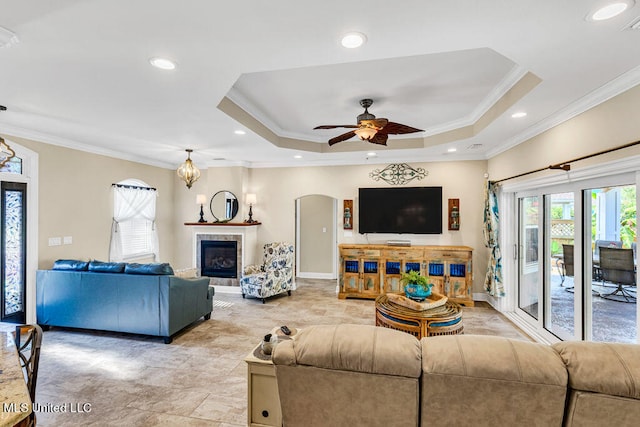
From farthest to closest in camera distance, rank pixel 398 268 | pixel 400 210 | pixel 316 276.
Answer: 1. pixel 316 276
2. pixel 400 210
3. pixel 398 268

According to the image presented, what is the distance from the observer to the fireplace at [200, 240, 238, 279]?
20.7ft

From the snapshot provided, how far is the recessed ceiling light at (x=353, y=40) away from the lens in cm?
185

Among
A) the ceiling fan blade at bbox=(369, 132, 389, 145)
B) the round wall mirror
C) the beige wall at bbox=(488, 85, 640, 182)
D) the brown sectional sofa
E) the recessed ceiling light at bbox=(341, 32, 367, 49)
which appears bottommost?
the brown sectional sofa

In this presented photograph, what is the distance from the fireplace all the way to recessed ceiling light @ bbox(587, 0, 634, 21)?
19.4 feet

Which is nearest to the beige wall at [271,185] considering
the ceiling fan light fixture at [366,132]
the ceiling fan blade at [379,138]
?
the ceiling fan blade at [379,138]

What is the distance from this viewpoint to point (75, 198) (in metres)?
4.76

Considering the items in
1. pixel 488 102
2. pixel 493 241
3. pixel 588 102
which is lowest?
pixel 493 241

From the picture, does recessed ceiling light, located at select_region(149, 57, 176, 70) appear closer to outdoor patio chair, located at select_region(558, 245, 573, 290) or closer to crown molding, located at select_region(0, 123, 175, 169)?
crown molding, located at select_region(0, 123, 175, 169)

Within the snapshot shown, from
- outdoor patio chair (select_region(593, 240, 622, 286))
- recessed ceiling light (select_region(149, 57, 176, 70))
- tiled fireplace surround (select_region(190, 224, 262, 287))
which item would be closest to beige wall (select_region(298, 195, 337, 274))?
tiled fireplace surround (select_region(190, 224, 262, 287))

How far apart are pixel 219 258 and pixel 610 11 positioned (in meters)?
6.39

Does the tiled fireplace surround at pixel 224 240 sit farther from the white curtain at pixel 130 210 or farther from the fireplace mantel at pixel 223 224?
the white curtain at pixel 130 210

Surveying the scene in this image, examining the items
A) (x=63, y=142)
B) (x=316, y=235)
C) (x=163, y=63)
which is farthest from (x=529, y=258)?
(x=63, y=142)

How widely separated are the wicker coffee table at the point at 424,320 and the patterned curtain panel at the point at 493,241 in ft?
6.73

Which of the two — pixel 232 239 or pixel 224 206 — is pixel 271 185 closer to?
pixel 224 206
